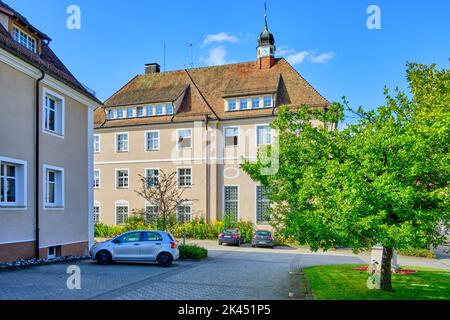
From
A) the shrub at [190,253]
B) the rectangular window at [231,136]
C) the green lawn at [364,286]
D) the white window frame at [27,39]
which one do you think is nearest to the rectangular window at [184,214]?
the rectangular window at [231,136]

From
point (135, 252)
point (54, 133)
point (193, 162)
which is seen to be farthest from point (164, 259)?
point (193, 162)

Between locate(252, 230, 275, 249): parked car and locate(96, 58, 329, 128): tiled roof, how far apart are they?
1007 cm

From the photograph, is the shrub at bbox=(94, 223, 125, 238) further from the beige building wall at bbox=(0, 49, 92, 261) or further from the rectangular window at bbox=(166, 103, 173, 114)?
the beige building wall at bbox=(0, 49, 92, 261)

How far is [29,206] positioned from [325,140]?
11.4 m

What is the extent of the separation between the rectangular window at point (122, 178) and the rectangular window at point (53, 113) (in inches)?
852

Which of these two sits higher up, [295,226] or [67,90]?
[67,90]

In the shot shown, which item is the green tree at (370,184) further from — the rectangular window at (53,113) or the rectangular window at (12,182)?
the rectangular window at (53,113)

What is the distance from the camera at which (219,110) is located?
38.7m

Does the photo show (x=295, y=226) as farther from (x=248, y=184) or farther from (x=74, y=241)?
(x=248, y=184)

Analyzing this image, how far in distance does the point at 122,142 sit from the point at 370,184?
3357cm

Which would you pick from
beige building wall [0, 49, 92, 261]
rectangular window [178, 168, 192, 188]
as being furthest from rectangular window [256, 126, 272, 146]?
beige building wall [0, 49, 92, 261]

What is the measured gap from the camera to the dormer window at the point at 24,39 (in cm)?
1827

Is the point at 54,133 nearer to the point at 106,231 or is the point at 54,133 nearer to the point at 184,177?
the point at 184,177
